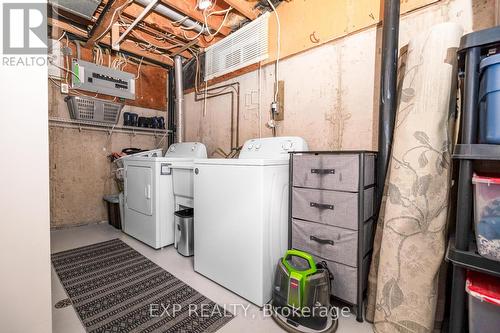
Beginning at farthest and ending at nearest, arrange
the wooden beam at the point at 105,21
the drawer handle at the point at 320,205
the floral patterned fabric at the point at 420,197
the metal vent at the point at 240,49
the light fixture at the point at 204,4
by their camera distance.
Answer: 1. the metal vent at the point at 240,49
2. the light fixture at the point at 204,4
3. the wooden beam at the point at 105,21
4. the drawer handle at the point at 320,205
5. the floral patterned fabric at the point at 420,197

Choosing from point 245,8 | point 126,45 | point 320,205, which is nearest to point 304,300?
point 320,205

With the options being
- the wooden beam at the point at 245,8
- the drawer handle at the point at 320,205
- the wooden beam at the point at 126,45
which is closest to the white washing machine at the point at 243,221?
the drawer handle at the point at 320,205

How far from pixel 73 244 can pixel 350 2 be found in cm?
348

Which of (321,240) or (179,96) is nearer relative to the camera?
(321,240)

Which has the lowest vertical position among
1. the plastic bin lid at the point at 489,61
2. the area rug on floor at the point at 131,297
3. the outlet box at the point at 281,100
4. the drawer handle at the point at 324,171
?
the area rug on floor at the point at 131,297

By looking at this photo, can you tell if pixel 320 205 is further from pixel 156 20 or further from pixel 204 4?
pixel 156 20

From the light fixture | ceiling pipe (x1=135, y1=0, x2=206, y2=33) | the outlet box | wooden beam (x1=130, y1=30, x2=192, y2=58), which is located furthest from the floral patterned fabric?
wooden beam (x1=130, y1=30, x2=192, y2=58)

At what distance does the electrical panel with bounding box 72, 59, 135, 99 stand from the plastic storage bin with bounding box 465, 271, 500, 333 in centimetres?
376

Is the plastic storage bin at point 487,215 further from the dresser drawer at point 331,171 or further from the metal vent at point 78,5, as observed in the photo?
the metal vent at point 78,5

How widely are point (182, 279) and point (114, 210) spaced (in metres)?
1.78

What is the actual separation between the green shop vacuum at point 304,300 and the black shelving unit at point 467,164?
531 mm

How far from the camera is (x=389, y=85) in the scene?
4.48 ft

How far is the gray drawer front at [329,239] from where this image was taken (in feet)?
4.15

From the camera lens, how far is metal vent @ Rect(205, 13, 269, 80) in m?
2.26
